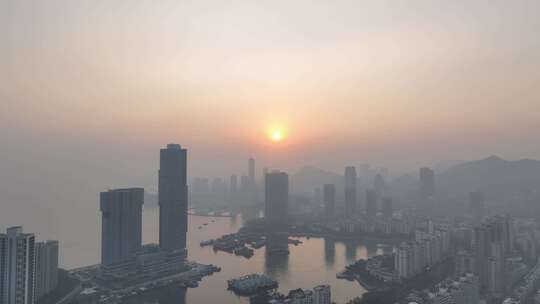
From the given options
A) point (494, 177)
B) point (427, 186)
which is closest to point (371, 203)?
point (427, 186)

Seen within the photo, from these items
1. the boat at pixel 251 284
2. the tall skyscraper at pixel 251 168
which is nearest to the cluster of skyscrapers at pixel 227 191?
the tall skyscraper at pixel 251 168

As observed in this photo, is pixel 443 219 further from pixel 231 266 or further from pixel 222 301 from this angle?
pixel 222 301

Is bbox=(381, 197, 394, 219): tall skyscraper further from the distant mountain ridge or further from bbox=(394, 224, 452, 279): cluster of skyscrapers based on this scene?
the distant mountain ridge

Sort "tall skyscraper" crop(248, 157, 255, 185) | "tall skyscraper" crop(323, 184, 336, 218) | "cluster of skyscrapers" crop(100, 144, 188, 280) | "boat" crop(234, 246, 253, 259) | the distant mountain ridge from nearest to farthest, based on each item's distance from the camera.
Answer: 1. "cluster of skyscrapers" crop(100, 144, 188, 280)
2. "boat" crop(234, 246, 253, 259)
3. "tall skyscraper" crop(323, 184, 336, 218)
4. the distant mountain ridge
5. "tall skyscraper" crop(248, 157, 255, 185)

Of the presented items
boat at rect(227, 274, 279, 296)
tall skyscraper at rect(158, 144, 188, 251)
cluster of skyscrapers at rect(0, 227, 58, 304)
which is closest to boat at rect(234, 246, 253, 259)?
tall skyscraper at rect(158, 144, 188, 251)

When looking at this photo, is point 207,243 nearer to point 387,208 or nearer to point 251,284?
point 251,284

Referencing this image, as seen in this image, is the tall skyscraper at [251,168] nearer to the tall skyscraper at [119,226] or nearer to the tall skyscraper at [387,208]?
the tall skyscraper at [387,208]
